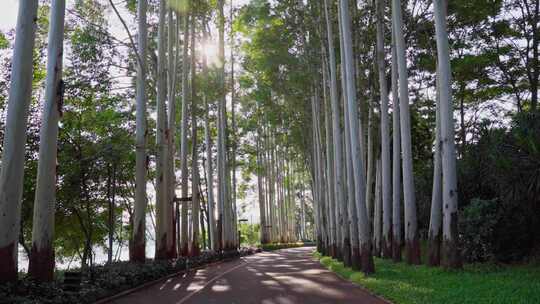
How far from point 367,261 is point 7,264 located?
892 cm

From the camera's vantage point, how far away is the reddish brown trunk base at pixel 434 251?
13.7 meters

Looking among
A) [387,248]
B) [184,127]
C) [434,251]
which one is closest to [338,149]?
[387,248]

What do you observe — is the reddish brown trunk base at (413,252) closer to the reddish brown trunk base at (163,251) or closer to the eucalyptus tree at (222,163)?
the reddish brown trunk base at (163,251)

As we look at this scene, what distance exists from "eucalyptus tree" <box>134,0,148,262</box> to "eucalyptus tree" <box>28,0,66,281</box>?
→ 17.6 feet

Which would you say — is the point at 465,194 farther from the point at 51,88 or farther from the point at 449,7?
the point at 51,88

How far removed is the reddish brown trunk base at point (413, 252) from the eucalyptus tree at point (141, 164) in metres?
8.32

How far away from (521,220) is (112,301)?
11656 millimetres

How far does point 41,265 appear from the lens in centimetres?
995

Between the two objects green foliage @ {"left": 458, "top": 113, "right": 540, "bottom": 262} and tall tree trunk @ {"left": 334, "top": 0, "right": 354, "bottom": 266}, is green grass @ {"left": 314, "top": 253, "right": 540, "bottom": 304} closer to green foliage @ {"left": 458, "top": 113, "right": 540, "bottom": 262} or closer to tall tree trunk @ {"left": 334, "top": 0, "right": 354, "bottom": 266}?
green foliage @ {"left": 458, "top": 113, "right": 540, "bottom": 262}

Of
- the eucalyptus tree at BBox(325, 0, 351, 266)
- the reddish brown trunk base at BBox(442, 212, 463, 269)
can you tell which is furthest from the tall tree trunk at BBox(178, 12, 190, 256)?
the reddish brown trunk base at BBox(442, 212, 463, 269)

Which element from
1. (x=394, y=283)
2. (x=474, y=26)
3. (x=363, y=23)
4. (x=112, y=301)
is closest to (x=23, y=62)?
(x=112, y=301)

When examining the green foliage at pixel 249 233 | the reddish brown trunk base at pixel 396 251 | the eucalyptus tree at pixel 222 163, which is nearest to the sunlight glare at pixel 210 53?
the eucalyptus tree at pixel 222 163

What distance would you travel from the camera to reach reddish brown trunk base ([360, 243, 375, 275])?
13680 millimetres

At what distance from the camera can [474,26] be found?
19.8 meters
